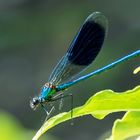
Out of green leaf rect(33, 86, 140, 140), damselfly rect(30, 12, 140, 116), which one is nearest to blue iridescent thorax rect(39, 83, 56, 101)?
damselfly rect(30, 12, 140, 116)

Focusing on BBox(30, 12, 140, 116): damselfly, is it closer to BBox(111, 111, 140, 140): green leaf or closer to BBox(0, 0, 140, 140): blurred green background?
BBox(111, 111, 140, 140): green leaf

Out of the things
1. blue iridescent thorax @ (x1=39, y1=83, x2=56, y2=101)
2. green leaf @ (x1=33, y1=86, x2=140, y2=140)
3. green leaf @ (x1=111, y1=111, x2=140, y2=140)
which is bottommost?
green leaf @ (x1=111, y1=111, x2=140, y2=140)

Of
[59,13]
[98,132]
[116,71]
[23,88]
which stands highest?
[59,13]

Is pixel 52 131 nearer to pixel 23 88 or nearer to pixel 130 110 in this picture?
pixel 23 88

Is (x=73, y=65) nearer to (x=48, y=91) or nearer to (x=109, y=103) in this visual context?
(x=48, y=91)

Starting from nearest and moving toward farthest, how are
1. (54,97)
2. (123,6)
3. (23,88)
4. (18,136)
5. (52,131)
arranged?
(54,97) < (18,136) < (52,131) < (23,88) < (123,6)

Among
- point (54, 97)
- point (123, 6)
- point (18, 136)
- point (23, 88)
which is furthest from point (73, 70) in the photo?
point (123, 6)

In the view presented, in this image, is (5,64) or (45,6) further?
(45,6)
